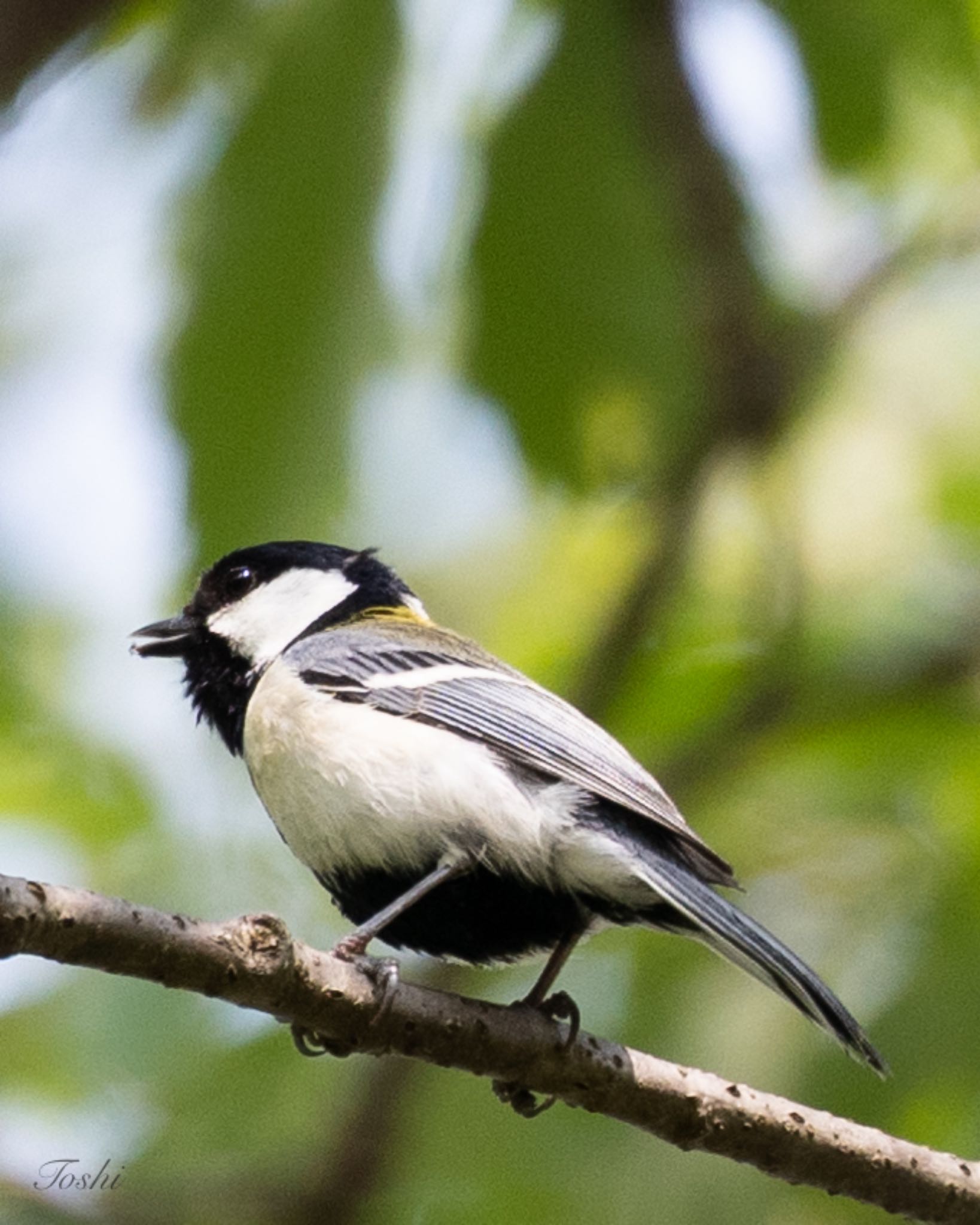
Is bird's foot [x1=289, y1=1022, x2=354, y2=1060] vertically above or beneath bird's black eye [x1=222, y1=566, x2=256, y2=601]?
beneath

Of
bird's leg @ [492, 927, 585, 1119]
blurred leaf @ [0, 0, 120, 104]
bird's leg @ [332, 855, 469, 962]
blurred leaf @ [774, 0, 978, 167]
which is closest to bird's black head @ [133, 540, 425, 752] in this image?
bird's leg @ [332, 855, 469, 962]

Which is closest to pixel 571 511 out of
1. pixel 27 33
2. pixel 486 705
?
pixel 486 705

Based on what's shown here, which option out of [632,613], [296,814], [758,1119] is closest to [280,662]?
[296,814]

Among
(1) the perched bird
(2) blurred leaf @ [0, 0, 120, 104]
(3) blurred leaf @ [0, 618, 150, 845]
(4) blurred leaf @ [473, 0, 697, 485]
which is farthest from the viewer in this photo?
(3) blurred leaf @ [0, 618, 150, 845]

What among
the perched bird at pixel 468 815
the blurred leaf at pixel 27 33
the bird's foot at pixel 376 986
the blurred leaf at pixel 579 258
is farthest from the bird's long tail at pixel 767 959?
the blurred leaf at pixel 27 33

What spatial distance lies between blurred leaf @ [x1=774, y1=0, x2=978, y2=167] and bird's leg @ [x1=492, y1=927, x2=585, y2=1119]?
1.08m

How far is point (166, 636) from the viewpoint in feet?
9.11

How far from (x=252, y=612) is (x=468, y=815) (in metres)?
0.78

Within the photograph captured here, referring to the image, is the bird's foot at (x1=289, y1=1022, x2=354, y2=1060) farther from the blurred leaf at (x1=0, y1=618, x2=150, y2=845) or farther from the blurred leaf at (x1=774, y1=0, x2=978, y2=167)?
the blurred leaf at (x1=0, y1=618, x2=150, y2=845)

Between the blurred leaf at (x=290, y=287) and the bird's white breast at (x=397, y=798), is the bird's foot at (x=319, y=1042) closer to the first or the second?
Answer: the bird's white breast at (x=397, y=798)

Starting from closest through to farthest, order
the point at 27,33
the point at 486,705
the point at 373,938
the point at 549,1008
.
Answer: the point at 27,33 → the point at 549,1008 → the point at 373,938 → the point at 486,705

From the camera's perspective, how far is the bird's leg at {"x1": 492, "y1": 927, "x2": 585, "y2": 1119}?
1.94m

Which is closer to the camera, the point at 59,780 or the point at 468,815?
the point at 468,815

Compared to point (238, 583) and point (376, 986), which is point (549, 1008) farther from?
point (238, 583)
